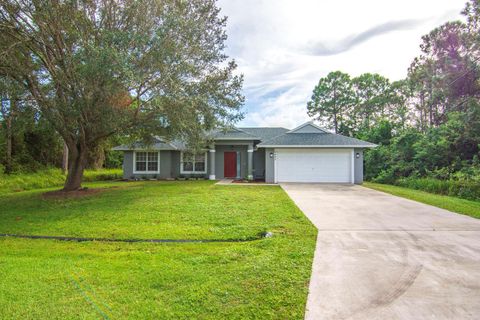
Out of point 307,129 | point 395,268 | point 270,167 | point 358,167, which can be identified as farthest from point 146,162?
point 395,268

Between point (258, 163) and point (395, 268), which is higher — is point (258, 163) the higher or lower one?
the higher one

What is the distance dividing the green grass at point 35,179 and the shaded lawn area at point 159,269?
9183 millimetres

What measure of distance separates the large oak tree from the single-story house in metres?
4.38

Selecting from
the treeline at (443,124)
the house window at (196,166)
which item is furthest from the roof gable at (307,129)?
the house window at (196,166)

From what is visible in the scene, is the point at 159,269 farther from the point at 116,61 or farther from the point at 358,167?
the point at 358,167

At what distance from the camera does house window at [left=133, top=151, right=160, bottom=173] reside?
18.8 m

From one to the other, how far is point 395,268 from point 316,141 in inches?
512

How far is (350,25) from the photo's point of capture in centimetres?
1150

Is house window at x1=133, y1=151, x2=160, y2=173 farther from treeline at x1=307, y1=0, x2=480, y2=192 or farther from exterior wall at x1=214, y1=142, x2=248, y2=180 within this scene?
treeline at x1=307, y1=0, x2=480, y2=192

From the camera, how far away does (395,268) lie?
364 cm

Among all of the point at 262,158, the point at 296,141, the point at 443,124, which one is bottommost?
the point at 262,158

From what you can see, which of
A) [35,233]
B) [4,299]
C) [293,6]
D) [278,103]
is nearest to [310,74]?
[278,103]

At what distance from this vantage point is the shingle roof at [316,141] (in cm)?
1569

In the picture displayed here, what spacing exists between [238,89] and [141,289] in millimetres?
9379
